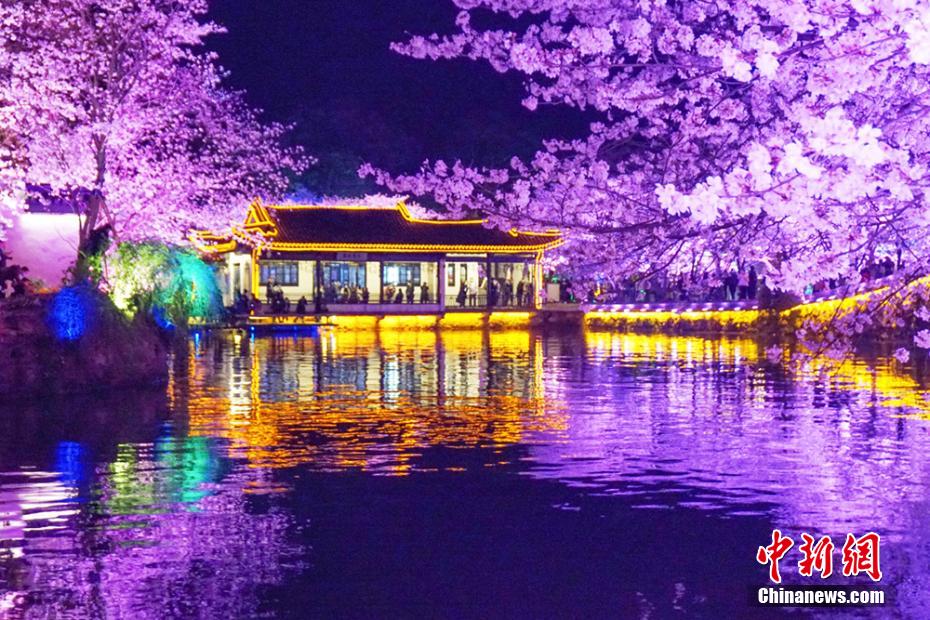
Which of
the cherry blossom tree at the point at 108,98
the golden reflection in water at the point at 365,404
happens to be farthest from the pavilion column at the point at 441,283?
the cherry blossom tree at the point at 108,98

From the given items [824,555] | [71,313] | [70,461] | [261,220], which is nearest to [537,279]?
[261,220]

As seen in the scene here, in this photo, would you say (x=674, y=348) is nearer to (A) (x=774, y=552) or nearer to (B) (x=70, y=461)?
(B) (x=70, y=461)

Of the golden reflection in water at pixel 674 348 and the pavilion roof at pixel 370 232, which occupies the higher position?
the pavilion roof at pixel 370 232

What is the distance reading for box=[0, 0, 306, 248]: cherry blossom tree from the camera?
2722 cm

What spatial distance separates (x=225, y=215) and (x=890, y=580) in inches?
1172

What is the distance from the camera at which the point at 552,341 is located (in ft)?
146

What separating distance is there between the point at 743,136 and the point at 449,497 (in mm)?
4534

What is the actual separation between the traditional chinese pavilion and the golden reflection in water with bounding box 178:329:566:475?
22.0 m

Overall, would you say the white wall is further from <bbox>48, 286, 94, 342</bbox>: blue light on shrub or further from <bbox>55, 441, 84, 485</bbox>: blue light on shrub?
<bbox>55, 441, 84, 485</bbox>: blue light on shrub

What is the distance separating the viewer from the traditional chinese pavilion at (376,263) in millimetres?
59531

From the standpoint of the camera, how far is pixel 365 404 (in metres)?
21.7

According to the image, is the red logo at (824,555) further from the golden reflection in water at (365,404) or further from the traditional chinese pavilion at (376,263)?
the traditional chinese pavilion at (376,263)

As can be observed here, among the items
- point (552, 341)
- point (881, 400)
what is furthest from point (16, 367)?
point (552, 341)

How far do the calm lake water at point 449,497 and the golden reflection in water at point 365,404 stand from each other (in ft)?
0.29
